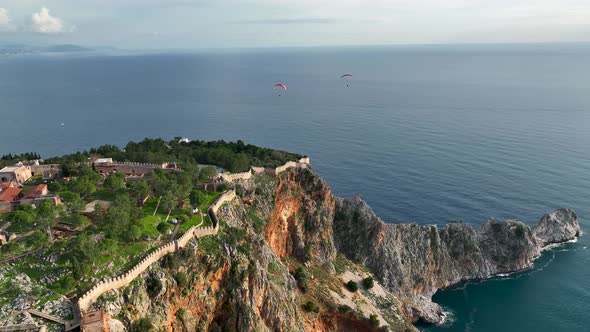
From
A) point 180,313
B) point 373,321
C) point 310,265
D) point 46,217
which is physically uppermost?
point 46,217

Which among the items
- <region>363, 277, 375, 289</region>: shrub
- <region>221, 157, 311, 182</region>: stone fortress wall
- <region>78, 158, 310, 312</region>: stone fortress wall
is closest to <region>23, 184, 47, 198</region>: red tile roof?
<region>78, 158, 310, 312</region>: stone fortress wall

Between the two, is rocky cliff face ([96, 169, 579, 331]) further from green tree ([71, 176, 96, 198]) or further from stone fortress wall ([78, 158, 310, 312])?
green tree ([71, 176, 96, 198])

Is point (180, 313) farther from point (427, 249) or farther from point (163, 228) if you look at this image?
point (427, 249)

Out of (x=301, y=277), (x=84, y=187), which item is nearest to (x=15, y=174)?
(x=84, y=187)

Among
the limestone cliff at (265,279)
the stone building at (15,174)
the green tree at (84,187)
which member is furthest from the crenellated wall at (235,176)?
the stone building at (15,174)

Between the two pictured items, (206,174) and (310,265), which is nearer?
(206,174)

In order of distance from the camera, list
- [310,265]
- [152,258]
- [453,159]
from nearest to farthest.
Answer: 1. [152,258]
2. [310,265]
3. [453,159]

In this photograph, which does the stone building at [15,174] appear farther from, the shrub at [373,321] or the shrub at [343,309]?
the shrub at [373,321]

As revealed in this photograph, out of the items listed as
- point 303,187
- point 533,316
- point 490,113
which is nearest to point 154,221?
point 303,187
